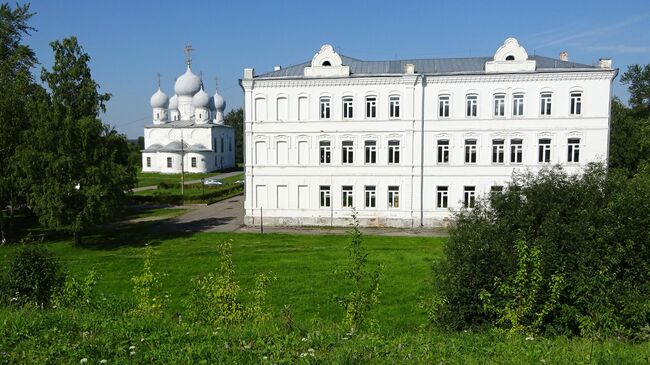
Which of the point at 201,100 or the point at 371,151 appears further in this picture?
the point at 201,100

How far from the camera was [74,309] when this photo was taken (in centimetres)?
1010

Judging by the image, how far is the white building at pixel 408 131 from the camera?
98.3 ft

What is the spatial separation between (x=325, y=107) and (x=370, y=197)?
6449mm

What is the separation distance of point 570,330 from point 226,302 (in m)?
7.57

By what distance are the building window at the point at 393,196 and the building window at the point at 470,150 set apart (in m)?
4.75

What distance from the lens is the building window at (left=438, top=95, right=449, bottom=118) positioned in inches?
1220

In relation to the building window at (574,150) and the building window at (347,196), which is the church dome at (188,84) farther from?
the building window at (574,150)

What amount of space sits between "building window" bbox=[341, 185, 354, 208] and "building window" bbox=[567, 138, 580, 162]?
1335 cm

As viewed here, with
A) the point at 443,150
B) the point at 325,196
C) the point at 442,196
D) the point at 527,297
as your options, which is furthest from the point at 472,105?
the point at 527,297

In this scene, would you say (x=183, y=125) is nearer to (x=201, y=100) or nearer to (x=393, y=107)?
(x=201, y=100)

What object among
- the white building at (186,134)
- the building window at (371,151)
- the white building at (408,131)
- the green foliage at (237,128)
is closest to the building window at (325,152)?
the white building at (408,131)

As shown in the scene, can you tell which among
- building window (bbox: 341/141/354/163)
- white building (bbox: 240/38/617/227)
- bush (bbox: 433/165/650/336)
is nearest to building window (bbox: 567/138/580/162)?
white building (bbox: 240/38/617/227)

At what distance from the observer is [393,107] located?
31422 millimetres

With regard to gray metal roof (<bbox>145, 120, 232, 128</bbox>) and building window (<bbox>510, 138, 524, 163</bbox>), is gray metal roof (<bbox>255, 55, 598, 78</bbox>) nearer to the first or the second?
building window (<bbox>510, 138, 524, 163</bbox>)
